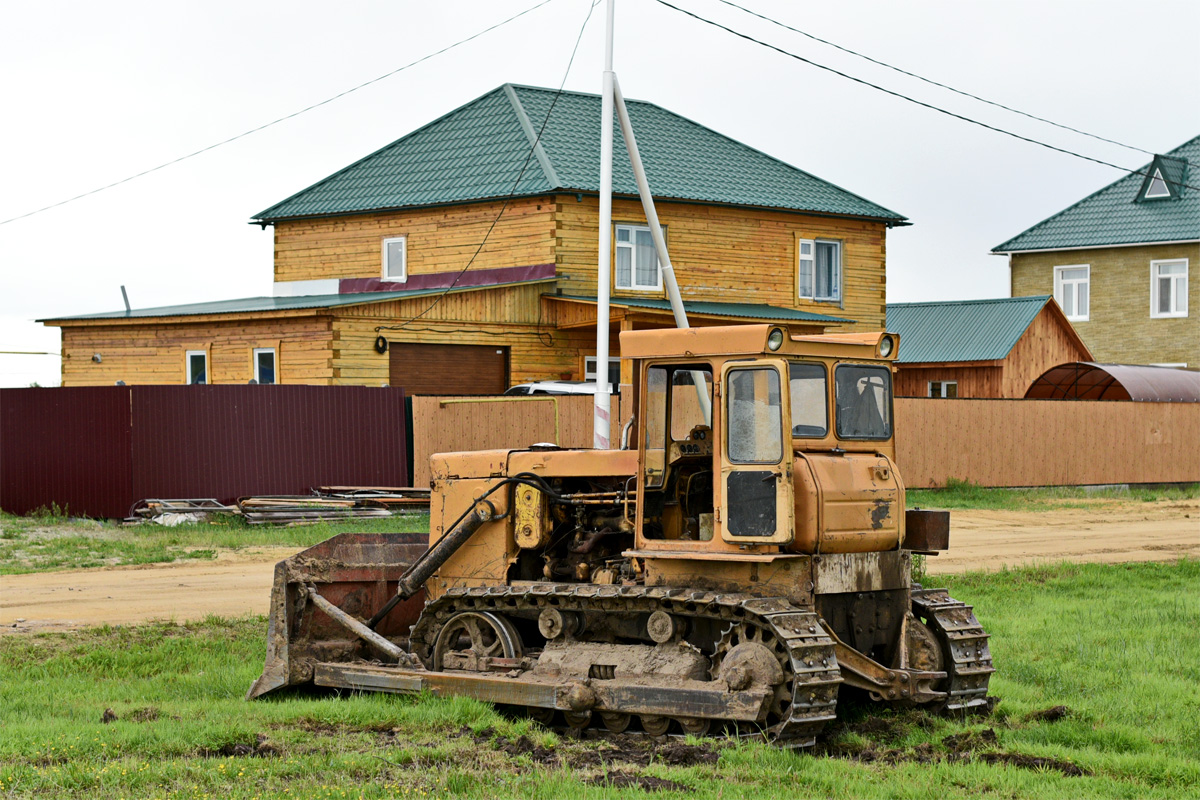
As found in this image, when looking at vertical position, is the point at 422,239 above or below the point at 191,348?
above

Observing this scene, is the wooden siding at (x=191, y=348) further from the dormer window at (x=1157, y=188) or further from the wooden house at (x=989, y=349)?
the dormer window at (x=1157, y=188)

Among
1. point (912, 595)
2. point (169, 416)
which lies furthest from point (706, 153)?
point (912, 595)

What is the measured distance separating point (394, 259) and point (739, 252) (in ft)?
28.7

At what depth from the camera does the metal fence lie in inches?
961

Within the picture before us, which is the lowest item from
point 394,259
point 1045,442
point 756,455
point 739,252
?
point 1045,442

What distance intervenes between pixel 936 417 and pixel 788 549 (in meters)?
23.9

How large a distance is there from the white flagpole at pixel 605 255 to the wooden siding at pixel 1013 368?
27.1 meters

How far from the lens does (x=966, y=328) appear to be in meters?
46.3

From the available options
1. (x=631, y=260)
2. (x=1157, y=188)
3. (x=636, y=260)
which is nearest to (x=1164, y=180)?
(x=1157, y=188)

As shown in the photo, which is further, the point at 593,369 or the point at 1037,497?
the point at 593,369

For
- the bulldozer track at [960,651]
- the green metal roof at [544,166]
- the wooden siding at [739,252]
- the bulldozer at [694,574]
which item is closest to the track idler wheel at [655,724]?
the bulldozer at [694,574]

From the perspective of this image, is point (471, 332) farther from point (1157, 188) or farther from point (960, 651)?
point (1157, 188)

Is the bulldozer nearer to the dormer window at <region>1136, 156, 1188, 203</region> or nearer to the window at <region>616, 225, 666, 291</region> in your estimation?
the window at <region>616, 225, 666, 291</region>

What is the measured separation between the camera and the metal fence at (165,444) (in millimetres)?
24422
